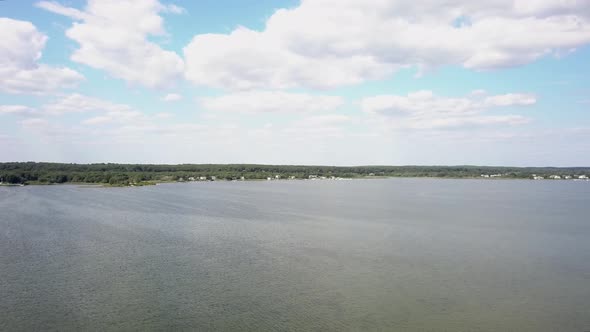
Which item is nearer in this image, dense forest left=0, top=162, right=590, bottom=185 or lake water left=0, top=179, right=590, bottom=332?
lake water left=0, top=179, right=590, bottom=332

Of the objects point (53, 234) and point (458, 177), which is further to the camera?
point (458, 177)

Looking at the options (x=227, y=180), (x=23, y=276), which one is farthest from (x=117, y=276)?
(x=227, y=180)

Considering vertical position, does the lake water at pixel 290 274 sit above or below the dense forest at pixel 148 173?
below

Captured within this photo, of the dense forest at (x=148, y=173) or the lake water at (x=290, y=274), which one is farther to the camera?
the dense forest at (x=148, y=173)

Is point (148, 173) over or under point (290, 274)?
over

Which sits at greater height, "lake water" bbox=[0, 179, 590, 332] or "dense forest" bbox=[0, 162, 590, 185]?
"dense forest" bbox=[0, 162, 590, 185]

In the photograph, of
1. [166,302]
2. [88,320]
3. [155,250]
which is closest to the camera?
[88,320]

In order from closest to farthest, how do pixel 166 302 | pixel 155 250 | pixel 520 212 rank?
pixel 166 302 → pixel 155 250 → pixel 520 212

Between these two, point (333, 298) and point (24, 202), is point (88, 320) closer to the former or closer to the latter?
point (333, 298)
